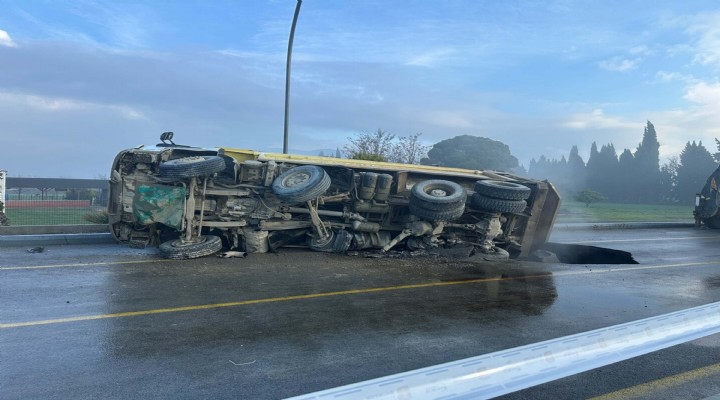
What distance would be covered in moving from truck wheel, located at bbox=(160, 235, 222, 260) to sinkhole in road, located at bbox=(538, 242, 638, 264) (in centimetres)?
676

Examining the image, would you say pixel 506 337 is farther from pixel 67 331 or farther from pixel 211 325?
pixel 67 331

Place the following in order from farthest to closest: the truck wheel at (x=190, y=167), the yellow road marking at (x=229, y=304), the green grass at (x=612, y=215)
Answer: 1. the green grass at (x=612, y=215)
2. the truck wheel at (x=190, y=167)
3. the yellow road marking at (x=229, y=304)

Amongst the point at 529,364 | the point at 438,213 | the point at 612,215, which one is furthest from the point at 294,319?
the point at 612,215

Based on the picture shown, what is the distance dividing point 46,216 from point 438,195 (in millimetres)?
10524

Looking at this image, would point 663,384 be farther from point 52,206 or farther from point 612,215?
point 612,215

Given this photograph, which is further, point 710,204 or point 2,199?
point 710,204

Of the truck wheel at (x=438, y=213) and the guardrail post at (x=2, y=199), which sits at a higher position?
the truck wheel at (x=438, y=213)

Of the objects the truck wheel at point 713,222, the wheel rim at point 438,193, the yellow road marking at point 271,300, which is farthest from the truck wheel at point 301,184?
the truck wheel at point 713,222

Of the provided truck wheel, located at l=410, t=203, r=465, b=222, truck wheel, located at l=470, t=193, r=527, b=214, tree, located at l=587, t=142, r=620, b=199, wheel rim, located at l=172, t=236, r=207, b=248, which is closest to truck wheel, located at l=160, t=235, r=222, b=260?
wheel rim, located at l=172, t=236, r=207, b=248

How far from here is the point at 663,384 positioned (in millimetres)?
3980

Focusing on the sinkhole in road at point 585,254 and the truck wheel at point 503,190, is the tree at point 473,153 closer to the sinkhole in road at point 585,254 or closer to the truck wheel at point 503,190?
the sinkhole in road at point 585,254

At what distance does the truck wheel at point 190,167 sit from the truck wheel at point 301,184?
1031 millimetres

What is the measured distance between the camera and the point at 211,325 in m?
5.14

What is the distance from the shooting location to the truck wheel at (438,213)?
9086mm
